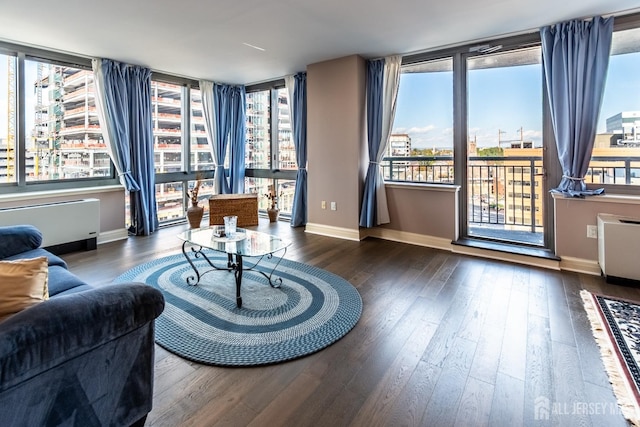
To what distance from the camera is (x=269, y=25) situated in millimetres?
3406

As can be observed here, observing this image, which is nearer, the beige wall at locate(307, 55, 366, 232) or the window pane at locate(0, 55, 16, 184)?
the window pane at locate(0, 55, 16, 184)

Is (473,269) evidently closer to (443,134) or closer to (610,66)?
(443,134)

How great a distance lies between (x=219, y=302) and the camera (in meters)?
2.65

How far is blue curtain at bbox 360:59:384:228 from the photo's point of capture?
448 cm

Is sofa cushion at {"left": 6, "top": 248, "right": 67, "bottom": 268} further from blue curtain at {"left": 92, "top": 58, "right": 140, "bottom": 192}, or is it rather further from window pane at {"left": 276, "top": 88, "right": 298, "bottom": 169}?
window pane at {"left": 276, "top": 88, "right": 298, "bottom": 169}

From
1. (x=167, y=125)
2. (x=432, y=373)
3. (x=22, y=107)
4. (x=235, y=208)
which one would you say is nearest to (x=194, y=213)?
(x=235, y=208)

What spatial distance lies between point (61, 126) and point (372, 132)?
4121mm

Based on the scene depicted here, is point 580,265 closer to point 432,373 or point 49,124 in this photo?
point 432,373

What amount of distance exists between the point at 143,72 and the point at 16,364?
4848 millimetres

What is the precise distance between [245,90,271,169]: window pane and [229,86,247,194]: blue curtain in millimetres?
181

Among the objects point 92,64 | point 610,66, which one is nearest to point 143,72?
point 92,64

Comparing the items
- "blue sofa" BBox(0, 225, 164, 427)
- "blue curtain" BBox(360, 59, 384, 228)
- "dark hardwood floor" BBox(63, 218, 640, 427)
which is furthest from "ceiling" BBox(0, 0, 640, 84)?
"blue sofa" BBox(0, 225, 164, 427)

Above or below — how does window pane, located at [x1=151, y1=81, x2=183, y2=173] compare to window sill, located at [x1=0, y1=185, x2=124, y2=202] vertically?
above

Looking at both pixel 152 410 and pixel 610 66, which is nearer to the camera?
pixel 152 410
